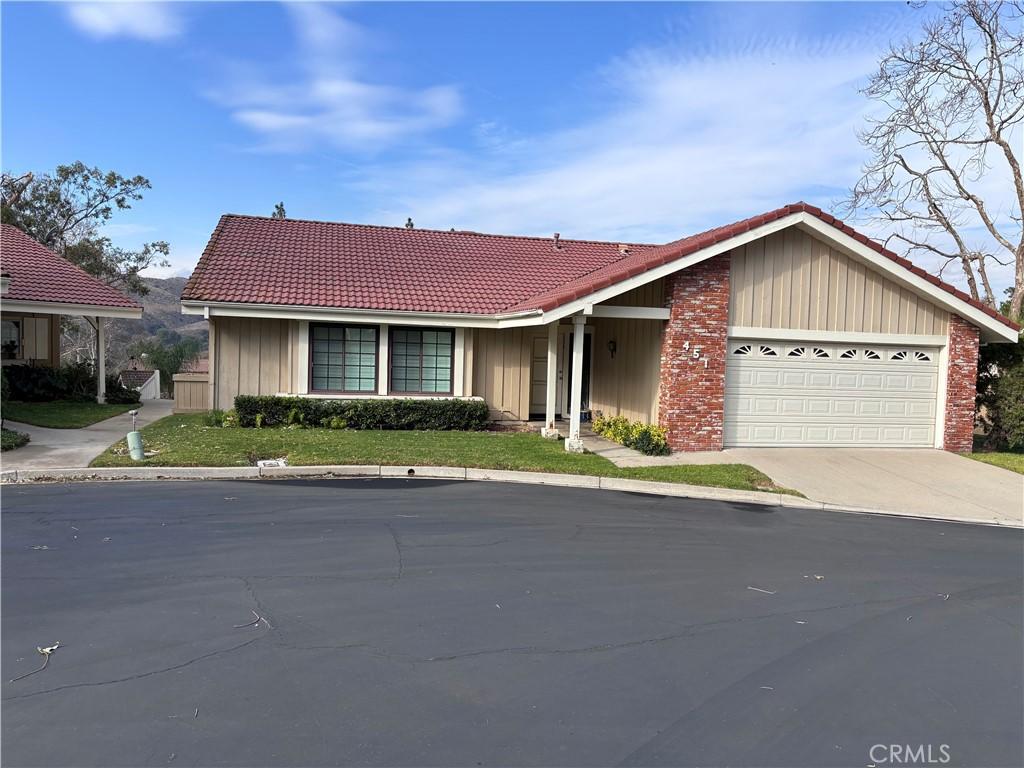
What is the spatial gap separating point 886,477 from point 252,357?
43.2 feet

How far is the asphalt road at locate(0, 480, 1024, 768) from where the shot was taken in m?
3.77

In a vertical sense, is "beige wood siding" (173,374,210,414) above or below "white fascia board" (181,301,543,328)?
below

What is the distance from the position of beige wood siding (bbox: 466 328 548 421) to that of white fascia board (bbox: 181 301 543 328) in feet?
3.22

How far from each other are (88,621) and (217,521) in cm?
292

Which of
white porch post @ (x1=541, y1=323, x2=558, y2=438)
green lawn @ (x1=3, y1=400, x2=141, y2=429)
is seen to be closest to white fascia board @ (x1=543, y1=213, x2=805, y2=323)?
white porch post @ (x1=541, y1=323, x2=558, y2=438)

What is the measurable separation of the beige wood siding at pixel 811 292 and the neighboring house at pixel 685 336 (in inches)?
1.1

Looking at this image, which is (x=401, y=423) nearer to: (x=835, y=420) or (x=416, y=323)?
(x=416, y=323)

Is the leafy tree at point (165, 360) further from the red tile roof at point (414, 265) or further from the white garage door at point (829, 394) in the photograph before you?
the white garage door at point (829, 394)

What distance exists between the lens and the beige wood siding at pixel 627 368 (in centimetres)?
1482

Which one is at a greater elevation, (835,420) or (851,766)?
(835,420)

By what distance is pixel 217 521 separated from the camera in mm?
7969

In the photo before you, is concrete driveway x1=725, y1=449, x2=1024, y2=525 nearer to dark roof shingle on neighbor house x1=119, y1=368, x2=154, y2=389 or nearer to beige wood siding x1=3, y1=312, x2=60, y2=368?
beige wood siding x1=3, y1=312, x2=60, y2=368

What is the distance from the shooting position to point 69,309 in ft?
57.8

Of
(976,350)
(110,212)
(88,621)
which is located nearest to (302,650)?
(88,621)
